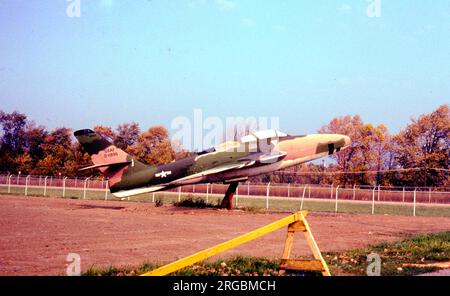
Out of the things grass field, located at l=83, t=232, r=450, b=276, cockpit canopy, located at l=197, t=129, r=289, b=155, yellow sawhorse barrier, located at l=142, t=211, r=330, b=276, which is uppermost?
cockpit canopy, located at l=197, t=129, r=289, b=155

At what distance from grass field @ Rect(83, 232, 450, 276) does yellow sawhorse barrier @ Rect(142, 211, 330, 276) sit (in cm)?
105

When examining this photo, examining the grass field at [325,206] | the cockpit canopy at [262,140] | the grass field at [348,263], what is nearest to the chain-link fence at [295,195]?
the grass field at [325,206]

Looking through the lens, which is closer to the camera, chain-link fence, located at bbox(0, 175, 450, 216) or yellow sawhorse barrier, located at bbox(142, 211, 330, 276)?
yellow sawhorse barrier, located at bbox(142, 211, 330, 276)

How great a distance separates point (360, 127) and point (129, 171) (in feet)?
165

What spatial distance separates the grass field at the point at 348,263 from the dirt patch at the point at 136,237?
1.00 metres

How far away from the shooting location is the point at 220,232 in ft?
60.0

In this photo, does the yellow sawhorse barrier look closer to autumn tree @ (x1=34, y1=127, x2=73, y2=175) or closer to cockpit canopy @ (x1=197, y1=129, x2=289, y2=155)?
cockpit canopy @ (x1=197, y1=129, x2=289, y2=155)

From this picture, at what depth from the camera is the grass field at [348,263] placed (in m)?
9.62

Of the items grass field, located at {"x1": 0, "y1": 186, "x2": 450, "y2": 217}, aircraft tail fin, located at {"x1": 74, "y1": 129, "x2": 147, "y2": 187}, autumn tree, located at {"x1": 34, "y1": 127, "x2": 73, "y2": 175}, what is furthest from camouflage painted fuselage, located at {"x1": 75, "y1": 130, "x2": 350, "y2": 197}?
autumn tree, located at {"x1": 34, "y1": 127, "x2": 73, "y2": 175}

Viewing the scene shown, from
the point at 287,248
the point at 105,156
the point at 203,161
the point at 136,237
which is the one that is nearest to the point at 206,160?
the point at 203,161

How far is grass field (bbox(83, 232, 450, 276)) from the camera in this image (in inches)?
379

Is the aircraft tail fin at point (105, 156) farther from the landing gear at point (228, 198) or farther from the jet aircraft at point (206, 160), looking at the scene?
the landing gear at point (228, 198)
